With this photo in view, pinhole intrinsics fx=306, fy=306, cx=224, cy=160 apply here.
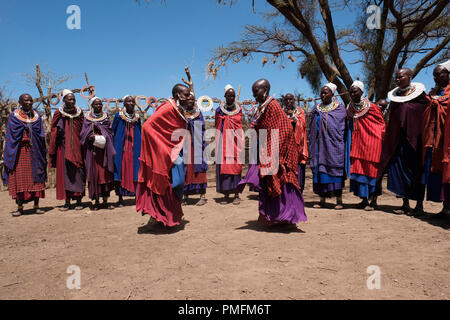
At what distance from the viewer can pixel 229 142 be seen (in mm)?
6375

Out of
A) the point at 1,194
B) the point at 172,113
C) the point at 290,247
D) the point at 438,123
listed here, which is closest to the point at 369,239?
the point at 290,247

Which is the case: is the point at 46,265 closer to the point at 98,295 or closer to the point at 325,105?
the point at 98,295

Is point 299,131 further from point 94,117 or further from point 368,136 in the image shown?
point 94,117

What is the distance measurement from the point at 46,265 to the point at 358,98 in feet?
17.2

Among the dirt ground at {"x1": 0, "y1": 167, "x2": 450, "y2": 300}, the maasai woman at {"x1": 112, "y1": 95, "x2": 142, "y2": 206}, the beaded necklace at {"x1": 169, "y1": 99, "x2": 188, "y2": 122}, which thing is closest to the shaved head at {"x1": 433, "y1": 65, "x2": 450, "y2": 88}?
the dirt ground at {"x1": 0, "y1": 167, "x2": 450, "y2": 300}

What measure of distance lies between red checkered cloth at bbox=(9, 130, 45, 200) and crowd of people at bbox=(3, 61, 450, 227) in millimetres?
17

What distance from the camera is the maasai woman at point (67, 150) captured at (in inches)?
241

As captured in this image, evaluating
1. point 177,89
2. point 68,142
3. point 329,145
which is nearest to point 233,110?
point 329,145

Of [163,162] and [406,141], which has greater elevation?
[406,141]

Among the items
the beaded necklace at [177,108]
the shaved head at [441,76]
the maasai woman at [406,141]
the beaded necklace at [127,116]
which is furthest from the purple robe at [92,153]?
the shaved head at [441,76]

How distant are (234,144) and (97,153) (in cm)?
280

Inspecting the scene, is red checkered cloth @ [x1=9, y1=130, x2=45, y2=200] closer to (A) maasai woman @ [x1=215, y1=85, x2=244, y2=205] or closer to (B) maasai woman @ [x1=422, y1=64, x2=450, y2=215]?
(A) maasai woman @ [x1=215, y1=85, x2=244, y2=205]

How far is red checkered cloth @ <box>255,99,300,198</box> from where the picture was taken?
12.9 ft

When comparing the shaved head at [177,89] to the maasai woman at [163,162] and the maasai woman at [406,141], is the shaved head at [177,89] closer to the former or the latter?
the maasai woman at [163,162]
